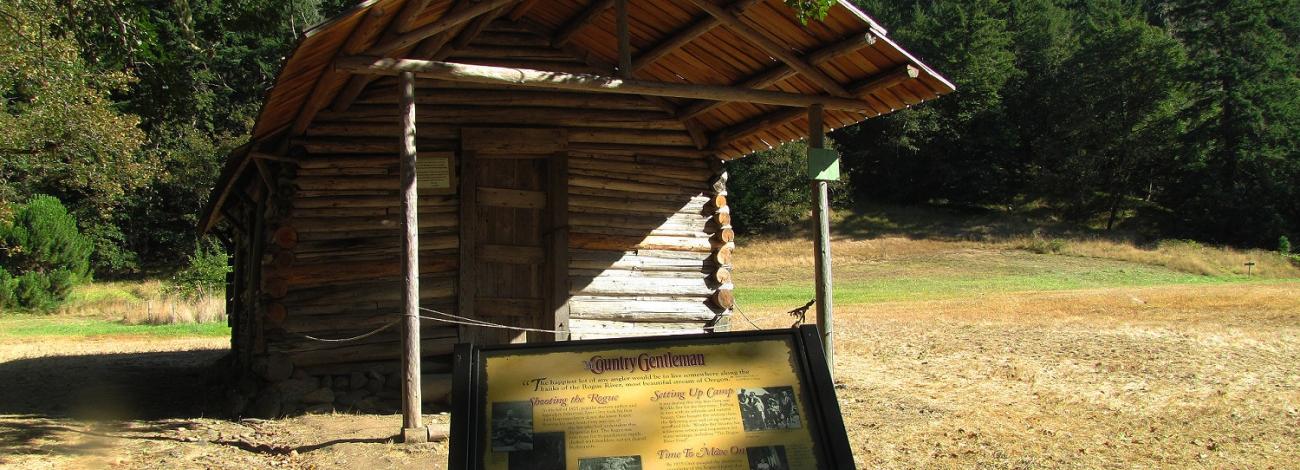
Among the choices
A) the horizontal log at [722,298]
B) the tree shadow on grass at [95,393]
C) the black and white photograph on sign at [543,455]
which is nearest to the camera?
the black and white photograph on sign at [543,455]

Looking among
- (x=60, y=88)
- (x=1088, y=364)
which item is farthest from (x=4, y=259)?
(x=1088, y=364)

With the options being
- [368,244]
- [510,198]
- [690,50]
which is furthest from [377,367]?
[690,50]

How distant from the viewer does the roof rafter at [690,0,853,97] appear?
8.29 meters

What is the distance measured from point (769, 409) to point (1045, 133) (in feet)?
201

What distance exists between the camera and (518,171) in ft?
33.6

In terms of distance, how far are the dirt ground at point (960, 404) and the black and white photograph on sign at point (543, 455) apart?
3.33 m

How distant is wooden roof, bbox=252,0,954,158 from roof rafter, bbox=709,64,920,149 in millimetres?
19

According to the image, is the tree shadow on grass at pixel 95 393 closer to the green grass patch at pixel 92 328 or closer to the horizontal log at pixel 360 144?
the horizontal log at pixel 360 144

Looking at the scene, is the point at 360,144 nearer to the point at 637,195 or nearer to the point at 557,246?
the point at 557,246

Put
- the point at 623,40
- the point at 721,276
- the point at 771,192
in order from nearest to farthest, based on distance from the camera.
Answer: the point at 623,40 → the point at 721,276 → the point at 771,192

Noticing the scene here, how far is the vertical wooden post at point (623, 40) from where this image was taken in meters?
8.42

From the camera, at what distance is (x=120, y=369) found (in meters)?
13.7

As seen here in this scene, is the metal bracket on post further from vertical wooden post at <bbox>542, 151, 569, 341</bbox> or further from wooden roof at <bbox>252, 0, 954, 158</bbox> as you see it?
vertical wooden post at <bbox>542, 151, 569, 341</bbox>

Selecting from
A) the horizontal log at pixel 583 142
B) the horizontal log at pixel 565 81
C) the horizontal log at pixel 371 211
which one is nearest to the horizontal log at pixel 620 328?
the horizontal log at pixel 371 211
